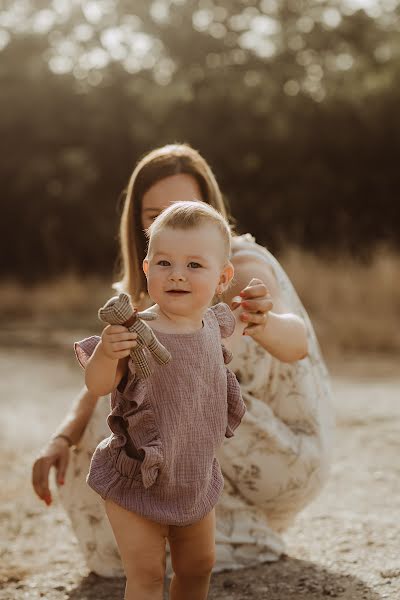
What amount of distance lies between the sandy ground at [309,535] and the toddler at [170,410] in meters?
0.66

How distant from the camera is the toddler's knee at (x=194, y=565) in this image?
1898 mm

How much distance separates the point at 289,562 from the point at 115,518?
3.17ft

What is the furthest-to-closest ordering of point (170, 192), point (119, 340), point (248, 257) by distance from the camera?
point (170, 192)
point (248, 257)
point (119, 340)

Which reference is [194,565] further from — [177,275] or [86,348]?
[177,275]

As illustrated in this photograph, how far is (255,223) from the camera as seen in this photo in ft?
40.4

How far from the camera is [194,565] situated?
1903 millimetres

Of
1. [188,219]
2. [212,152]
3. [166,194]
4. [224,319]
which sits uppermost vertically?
[212,152]

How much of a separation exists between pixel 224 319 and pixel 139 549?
0.53 m

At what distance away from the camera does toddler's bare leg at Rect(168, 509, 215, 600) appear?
187 centimetres

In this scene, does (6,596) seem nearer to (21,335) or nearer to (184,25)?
(21,335)

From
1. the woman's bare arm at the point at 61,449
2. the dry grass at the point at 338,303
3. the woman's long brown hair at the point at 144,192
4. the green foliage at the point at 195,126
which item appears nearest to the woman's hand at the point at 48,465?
the woman's bare arm at the point at 61,449

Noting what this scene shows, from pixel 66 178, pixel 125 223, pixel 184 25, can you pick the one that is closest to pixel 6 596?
pixel 125 223

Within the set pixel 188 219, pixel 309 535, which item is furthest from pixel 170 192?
pixel 309 535

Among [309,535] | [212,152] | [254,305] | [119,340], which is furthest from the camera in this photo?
[212,152]
